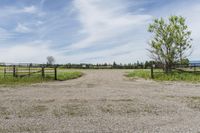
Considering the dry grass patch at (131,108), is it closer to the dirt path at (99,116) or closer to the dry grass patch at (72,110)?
the dirt path at (99,116)

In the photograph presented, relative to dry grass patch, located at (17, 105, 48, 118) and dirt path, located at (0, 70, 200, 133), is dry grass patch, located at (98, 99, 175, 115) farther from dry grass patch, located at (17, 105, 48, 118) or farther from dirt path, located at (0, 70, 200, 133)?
dry grass patch, located at (17, 105, 48, 118)

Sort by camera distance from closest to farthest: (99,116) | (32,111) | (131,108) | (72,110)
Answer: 1. (99,116)
2. (32,111)
3. (72,110)
4. (131,108)

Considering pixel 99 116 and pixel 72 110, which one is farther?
pixel 72 110

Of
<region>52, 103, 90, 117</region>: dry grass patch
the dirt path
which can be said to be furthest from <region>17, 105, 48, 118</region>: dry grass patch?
<region>52, 103, 90, 117</region>: dry grass patch

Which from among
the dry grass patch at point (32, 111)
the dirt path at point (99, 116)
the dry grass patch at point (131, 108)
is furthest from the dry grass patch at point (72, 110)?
the dry grass patch at point (131, 108)

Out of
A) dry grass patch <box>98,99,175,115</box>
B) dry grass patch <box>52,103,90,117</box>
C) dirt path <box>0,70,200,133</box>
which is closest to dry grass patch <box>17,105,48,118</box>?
dirt path <box>0,70,200,133</box>

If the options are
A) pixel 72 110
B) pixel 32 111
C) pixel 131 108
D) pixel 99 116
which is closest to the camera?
pixel 99 116

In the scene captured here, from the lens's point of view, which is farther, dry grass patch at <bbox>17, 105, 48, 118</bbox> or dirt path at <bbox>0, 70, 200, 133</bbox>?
dry grass patch at <bbox>17, 105, 48, 118</bbox>

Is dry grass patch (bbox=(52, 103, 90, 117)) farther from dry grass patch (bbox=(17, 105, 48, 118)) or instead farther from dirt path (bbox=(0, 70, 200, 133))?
dry grass patch (bbox=(17, 105, 48, 118))

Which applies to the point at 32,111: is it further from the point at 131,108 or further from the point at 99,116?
the point at 131,108

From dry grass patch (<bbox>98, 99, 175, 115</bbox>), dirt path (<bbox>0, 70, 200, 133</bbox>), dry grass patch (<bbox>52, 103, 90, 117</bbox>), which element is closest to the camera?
dirt path (<bbox>0, 70, 200, 133</bbox>)

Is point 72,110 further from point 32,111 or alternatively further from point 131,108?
point 131,108

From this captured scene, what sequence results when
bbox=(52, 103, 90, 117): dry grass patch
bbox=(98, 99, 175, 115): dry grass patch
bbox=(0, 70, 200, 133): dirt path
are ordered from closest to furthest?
bbox=(0, 70, 200, 133): dirt path < bbox=(52, 103, 90, 117): dry grass patch < bbox=(98, 99, 175, 115): dry grass patch

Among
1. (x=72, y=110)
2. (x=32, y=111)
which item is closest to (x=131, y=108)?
(x=72, y=110)
